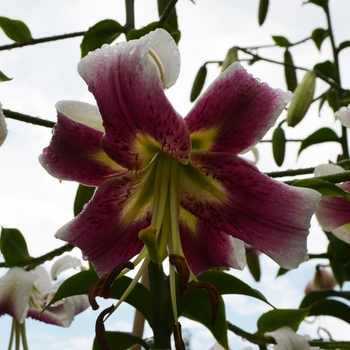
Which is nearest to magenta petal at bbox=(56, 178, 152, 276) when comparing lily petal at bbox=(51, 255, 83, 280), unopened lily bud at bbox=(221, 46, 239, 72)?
lily petal at bbox=(51, 255, 83, 280)

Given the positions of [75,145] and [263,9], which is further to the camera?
[263,9]

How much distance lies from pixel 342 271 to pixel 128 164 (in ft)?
2.58

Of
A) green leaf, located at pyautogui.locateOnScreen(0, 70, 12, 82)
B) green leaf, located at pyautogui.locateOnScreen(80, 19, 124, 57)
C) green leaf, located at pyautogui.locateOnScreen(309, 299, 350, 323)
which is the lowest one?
green leaf, located at pyautogui.locateOnScreen(309, 299, 350, 323)

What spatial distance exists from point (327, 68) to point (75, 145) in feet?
3.52

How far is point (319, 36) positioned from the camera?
4.66 ft

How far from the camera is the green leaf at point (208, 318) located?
0.59m

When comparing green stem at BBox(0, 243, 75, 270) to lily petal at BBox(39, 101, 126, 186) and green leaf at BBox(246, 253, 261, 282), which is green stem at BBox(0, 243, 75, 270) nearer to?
lily petal at BBox(39, 101, 126, 186)

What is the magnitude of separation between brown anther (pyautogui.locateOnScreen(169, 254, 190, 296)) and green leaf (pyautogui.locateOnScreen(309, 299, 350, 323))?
24.0 inches

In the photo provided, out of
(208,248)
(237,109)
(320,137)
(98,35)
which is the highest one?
(98,35)

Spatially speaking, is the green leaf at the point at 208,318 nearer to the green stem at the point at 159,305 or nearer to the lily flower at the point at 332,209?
the green stem at the point at 159,305

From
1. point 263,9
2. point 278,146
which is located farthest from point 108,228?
point 263,9

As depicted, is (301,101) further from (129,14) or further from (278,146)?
(129,14)

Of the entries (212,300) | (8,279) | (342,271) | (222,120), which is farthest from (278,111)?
(342,271)

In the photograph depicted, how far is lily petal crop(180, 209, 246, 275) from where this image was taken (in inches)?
21.2
